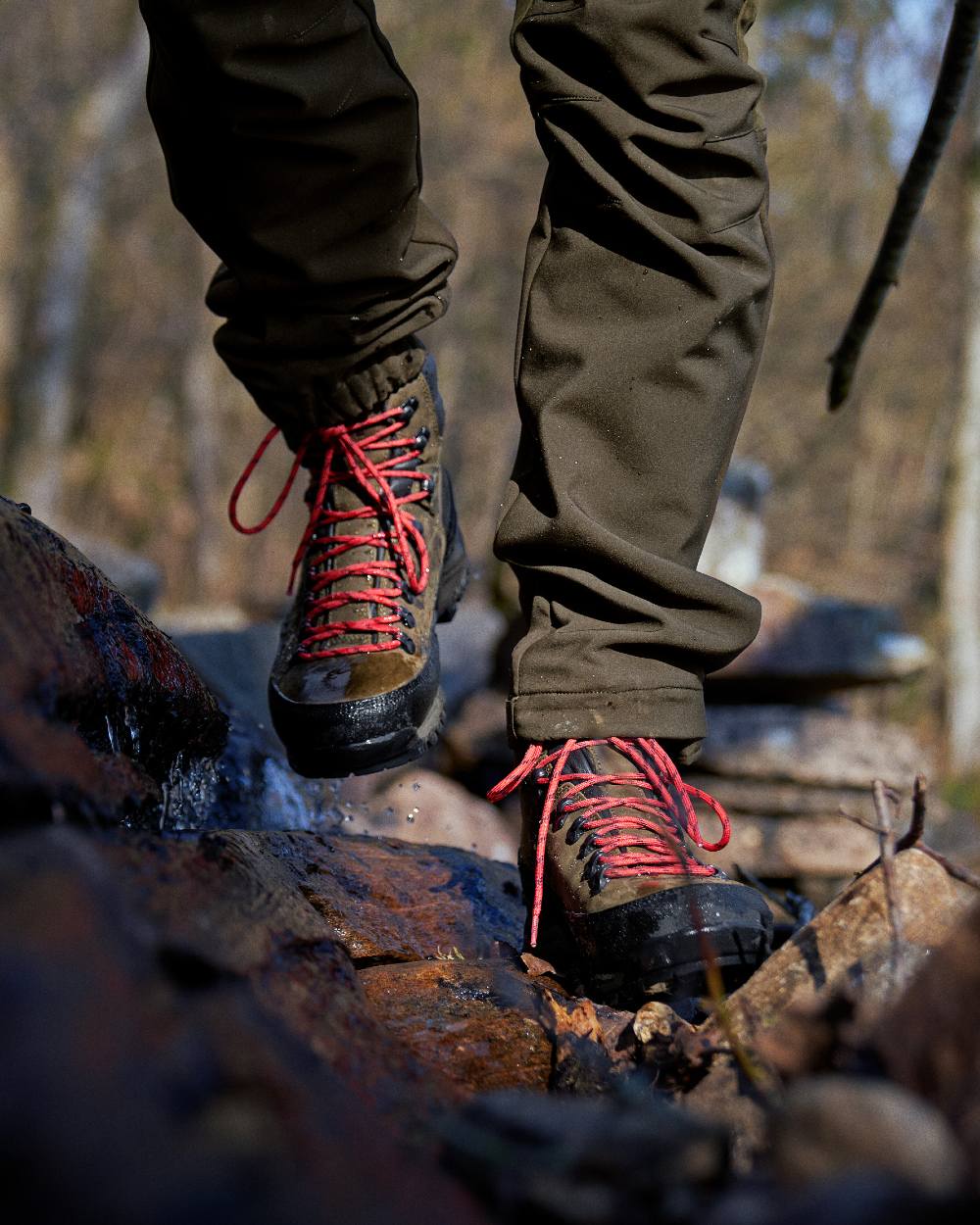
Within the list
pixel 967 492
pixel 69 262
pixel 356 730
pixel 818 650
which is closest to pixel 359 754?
pixel 356 730

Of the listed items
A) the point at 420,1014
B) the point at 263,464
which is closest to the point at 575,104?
the point at 420,1014

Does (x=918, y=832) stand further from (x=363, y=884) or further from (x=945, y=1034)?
(x=363, y=884)

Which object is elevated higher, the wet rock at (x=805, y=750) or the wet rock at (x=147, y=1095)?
the wet rock at (x=147, y=1095)

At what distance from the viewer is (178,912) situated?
0.84 meters

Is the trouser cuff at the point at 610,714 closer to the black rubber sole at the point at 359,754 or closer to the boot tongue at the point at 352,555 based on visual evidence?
the black rubber sole at the point at 359,754

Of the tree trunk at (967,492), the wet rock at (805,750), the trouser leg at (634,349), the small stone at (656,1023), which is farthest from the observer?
the tree trunk at (967,492)

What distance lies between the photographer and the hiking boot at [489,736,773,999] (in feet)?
4.14

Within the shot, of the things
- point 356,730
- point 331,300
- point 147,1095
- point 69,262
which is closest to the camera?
point 147,1095

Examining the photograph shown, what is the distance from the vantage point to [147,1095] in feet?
1.84

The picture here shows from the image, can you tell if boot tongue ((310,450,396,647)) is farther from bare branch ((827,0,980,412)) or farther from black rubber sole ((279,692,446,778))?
bare branch ((827,0,980,412))

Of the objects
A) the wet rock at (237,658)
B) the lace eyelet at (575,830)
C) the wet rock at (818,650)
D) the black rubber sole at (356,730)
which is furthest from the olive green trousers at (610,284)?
the wet rock at (818,650)

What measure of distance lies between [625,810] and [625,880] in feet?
0.36

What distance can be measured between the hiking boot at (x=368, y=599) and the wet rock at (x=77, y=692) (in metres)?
0.17

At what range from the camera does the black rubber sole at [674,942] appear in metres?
1.25
